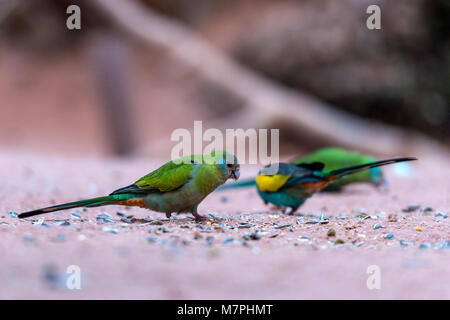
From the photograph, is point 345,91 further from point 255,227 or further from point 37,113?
point 255,227

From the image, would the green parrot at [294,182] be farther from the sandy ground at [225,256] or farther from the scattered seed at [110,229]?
the scattered seed at [110,229]

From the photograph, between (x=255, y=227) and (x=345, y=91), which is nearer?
(x=255, y=227)

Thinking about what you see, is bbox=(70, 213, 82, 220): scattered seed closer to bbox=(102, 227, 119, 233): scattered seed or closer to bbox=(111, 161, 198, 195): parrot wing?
bbox=(111, 161, 198, 195): parrot wing

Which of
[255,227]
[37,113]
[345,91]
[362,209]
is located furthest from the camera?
[37,113]

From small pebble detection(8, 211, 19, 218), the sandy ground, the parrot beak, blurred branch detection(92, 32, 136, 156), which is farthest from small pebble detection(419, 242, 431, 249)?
blurred branch detection(92, 32, 136, 156)

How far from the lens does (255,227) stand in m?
3.62

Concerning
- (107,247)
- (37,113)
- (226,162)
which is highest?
(37,113)

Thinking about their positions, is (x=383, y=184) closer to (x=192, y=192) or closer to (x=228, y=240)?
(x=192, y=192)

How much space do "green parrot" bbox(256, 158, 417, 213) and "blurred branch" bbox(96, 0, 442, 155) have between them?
19.6ft

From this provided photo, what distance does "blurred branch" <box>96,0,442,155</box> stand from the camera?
10195 mm

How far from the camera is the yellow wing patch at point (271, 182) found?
437 cm

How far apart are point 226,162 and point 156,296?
1545 millimetres

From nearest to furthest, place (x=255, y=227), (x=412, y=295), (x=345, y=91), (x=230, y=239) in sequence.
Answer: (x=412, y=295) → (x=230, y=239) → (x=255, y=227) → (x=345, y=91)
